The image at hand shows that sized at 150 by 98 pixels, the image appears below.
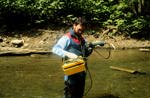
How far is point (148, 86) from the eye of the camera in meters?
11.3

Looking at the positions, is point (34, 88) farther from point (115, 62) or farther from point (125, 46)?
point (125, 46)

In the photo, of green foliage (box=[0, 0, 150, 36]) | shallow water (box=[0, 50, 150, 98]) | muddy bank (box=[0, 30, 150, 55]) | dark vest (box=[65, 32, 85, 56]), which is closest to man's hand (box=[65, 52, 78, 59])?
dark vest (box=[65, 32, 85, 56])

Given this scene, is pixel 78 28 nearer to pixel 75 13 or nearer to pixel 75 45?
pixel 75 45

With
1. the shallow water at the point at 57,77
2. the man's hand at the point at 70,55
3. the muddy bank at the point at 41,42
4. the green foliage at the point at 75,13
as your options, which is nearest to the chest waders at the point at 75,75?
the man's hand at the point at 70,55

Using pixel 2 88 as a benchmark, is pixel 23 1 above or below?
above

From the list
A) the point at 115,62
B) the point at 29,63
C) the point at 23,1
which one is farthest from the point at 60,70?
the point at 23,1

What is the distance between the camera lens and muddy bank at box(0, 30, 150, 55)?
17234 mm

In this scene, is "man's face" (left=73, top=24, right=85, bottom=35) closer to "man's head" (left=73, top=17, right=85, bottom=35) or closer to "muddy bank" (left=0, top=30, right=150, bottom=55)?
"man's head" (left=73, top=17, right=85, bottom=35)

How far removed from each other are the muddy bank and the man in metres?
9.06

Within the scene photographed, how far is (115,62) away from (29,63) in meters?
3.66

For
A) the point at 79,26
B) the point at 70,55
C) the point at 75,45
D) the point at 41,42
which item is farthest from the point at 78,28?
the point at 41,42

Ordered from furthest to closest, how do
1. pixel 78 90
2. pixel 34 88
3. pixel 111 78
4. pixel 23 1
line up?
pixel 23 1
pixel 111 78
pixel 34 88
pixel 78 90

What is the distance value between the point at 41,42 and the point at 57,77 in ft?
22.4

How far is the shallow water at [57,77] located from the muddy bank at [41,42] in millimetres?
1167
